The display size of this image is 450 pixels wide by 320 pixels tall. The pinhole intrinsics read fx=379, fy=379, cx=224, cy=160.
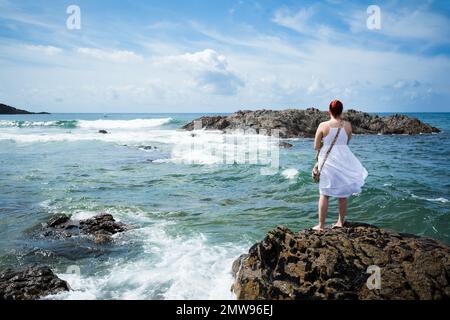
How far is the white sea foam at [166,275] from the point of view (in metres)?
6.42

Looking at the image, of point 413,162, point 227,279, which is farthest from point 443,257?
point 413,162

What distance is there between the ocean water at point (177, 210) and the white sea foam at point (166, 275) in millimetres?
21

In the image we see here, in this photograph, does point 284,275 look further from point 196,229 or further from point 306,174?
point 306,174

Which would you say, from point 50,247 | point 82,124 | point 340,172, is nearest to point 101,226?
point 50,247

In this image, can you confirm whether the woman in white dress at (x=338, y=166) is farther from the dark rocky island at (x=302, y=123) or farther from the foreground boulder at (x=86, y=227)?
the dark rocky island at (x=302, y=123)

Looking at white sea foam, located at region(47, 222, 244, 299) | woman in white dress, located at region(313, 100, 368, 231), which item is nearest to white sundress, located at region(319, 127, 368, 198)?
woman in white dress, located at region(313, 100, 368, 231)

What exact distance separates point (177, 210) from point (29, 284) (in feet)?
19.7

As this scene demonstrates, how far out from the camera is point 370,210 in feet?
37.6

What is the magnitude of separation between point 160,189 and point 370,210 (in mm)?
7964

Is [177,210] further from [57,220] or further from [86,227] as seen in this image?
[57,220]

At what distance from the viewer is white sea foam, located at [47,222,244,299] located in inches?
253

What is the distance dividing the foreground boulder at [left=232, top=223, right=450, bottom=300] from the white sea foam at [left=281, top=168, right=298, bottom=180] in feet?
35.6

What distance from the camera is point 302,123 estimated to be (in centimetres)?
4216

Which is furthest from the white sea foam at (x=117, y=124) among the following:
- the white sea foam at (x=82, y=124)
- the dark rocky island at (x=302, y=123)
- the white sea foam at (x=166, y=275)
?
the white sea foam at (x=166, y=275)
